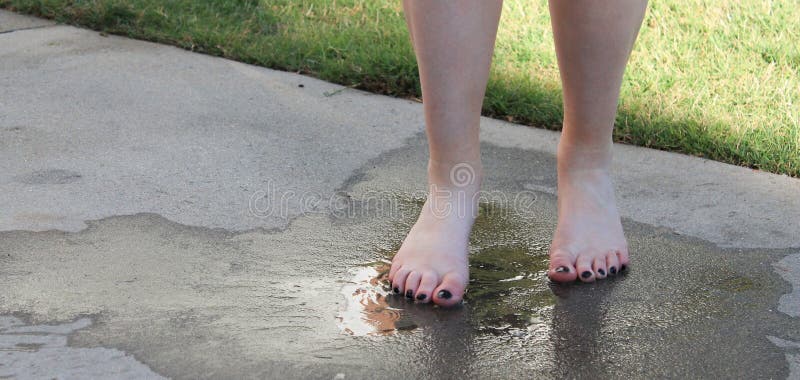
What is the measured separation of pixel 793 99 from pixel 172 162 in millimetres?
1673

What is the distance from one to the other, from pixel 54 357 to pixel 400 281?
566 millimetres

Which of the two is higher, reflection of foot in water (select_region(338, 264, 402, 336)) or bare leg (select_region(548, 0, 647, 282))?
bare leg (select_region(548, 0, 647, 282))

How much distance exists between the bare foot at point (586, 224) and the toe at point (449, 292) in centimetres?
19

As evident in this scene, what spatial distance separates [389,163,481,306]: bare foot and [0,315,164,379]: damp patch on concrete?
1.56ft

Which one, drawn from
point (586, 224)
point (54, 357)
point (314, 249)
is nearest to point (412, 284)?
point (314, 249)

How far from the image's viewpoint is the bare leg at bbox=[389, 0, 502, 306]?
1.52 m

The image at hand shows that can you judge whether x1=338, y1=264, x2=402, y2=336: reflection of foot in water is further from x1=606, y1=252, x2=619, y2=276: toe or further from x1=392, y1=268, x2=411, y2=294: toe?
x1=606, y1=252, x2=619, y2=276: toe

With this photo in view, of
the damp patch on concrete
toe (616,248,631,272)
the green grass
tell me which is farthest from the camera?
the green grass

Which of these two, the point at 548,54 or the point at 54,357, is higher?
the point at 548,54

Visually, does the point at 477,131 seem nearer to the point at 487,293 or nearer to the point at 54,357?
the point at 487,293

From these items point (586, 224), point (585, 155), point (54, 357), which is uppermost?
point (585, 155)

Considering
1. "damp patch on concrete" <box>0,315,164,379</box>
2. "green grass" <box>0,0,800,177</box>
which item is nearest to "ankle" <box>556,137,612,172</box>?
"green grass" <box>0,0,800,177</box>

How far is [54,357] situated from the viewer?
4.38 feet

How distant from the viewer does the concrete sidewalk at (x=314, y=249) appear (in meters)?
1.37
